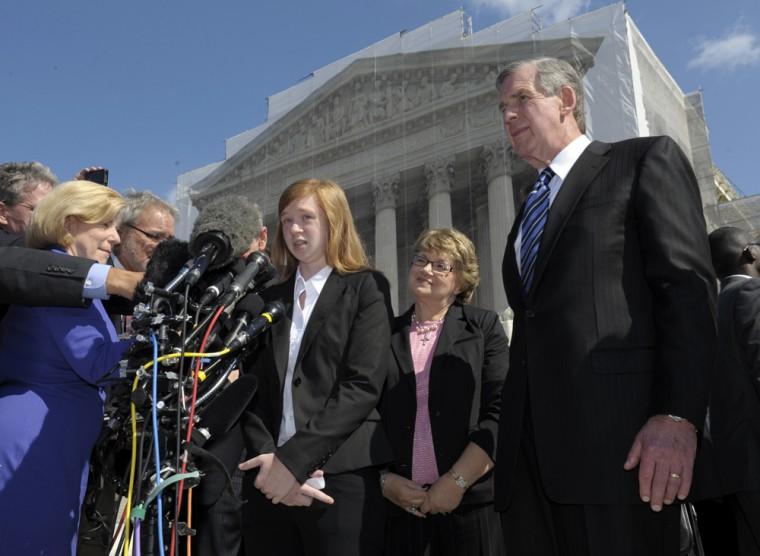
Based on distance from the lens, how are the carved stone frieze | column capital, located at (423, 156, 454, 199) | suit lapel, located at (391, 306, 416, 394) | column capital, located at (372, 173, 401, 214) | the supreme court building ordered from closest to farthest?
suit lapel, located at (391, 306, 416, 394)
the supreme court building
the carved stone frieze
column capital, located at (423, 156, 454, 199)
column capital, located at (372, 173, 401, 214)

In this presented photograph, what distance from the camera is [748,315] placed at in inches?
118

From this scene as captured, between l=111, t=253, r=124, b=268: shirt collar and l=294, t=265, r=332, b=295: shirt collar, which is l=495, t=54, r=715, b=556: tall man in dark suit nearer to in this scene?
l=294, t=265, r=332, b=295: shirt collar

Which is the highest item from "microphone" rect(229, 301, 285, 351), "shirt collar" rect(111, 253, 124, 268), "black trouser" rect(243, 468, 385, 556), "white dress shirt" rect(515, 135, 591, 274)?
"white dress shirt" rect(515, 135, 591, 274)

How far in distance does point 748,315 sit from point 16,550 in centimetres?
300

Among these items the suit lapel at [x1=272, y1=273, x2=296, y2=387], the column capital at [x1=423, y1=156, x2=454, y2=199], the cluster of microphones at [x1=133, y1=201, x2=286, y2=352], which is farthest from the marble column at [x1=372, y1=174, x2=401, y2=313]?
the cluster of microphones at [x1=133, y1=201, x2=286, y2=352]

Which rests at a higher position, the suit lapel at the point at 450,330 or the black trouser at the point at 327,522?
the suit lapel at the point at 450,330

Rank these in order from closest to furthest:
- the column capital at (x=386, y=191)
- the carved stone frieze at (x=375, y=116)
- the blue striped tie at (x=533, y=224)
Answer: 1. the blue striped tie at (x=533, y=224)
2. the carved stone frieze at (x=375, y=116)
3. the column capital at (x=386, y=191)

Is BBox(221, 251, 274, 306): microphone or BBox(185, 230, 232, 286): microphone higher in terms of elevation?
BBox(185, 230, 232, 286): microphone

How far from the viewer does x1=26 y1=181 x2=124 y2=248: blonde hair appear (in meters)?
2.29

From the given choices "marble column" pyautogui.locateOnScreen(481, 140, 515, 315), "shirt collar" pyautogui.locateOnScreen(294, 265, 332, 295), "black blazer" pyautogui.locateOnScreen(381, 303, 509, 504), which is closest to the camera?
"shirt collar" pyautogui.locateOnScreen(294, 265, 332, 295)

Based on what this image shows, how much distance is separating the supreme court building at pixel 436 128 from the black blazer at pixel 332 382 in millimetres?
12497

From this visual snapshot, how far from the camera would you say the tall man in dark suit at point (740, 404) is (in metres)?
2.84

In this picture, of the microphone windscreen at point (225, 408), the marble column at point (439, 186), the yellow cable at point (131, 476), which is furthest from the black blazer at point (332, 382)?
the marble column at point (439, 186)

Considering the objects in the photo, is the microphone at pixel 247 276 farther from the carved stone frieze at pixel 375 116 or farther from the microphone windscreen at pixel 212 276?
the carved stone frieze at pixel 375 116
